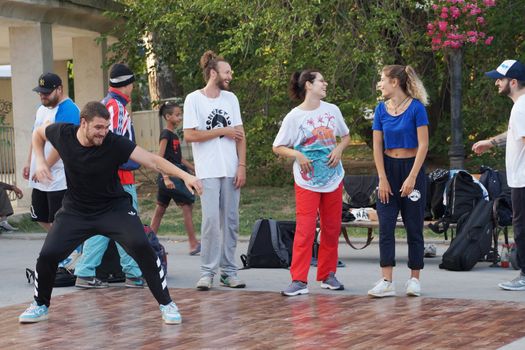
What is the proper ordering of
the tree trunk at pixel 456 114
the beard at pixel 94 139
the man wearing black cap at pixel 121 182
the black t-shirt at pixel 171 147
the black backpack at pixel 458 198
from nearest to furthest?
the beard at pixel 94 139 < the man wearing black cap at pixel 121 182 < the black backpack at pixel 458 198 < the black t-shirt at pixel 171 147 < the tree trunk at pixel 456 114

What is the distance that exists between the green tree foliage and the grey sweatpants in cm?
718

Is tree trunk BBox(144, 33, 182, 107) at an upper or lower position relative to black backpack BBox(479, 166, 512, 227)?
upper

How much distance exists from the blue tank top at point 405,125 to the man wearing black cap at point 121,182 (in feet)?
7.44

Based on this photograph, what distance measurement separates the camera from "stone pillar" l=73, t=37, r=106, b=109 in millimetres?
22750

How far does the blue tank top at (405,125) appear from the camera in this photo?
29.7 ft

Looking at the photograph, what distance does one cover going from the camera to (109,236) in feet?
27.2

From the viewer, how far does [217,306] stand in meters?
8.95

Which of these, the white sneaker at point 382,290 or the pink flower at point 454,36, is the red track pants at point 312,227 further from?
the pink flower at point 454,36

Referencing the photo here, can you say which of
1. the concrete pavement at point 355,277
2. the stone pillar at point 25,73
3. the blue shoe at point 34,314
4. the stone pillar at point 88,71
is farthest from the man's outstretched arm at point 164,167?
the stone pillar at point 88,71

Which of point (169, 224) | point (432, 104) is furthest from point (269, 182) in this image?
point (169, 224)

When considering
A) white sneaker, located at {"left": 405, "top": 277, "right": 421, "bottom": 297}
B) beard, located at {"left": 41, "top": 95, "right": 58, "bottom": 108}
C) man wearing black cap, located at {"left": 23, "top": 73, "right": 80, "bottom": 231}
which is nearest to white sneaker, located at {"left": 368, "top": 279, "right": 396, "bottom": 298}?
white sneaker, located at {"left": 405, "top": 277, "right": 421, "bottom": 297}

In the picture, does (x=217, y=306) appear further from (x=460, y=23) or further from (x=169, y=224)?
(x=460, y=23)

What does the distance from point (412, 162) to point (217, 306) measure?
1.98 m

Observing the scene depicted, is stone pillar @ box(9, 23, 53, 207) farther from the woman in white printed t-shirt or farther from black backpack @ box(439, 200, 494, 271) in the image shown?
the woman in white printed t-shirt
